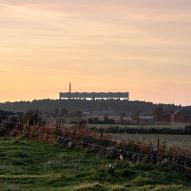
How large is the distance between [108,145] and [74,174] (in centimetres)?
659

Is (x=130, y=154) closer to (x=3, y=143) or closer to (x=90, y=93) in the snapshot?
(x=3, y=143)

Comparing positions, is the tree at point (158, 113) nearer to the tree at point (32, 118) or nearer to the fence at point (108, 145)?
the tree at point (32, 118)

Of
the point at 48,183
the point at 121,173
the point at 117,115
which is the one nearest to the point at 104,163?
the point at 121,173

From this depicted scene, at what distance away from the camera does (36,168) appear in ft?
76.7

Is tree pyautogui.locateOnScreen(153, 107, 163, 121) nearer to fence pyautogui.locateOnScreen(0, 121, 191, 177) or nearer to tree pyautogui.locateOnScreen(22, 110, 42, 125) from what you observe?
tree pyautogui.locateOnScreen(22, 110, 42, 125)

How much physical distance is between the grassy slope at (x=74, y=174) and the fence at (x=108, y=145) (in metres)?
0.75

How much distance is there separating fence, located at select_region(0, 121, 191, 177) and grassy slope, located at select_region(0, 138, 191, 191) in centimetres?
75

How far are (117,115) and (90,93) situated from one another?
1028 cm

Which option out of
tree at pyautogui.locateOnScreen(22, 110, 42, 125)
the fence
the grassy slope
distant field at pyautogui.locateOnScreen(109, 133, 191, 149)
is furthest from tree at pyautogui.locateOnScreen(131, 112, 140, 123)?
the grassy slope

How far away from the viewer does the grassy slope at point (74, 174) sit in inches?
733

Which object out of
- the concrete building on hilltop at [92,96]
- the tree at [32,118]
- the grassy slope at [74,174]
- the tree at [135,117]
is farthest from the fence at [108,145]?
the concrete building on hilltop at [92,96]

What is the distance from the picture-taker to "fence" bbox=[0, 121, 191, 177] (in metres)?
23.5

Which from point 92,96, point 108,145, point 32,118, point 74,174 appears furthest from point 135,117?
point 74,174

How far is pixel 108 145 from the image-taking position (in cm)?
2755
